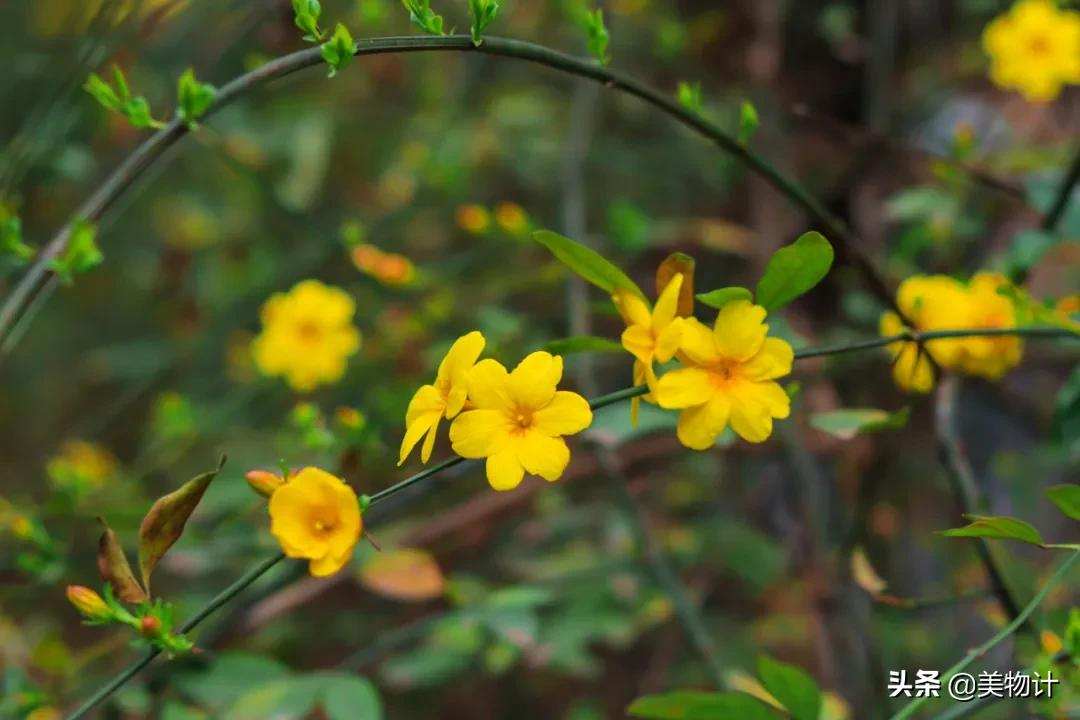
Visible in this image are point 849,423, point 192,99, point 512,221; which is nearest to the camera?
point 192,99

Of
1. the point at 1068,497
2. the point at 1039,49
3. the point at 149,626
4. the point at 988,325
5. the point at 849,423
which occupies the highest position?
the point at 1039,49

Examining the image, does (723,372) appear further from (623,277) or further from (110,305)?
(110,305)

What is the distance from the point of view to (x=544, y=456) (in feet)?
1.53

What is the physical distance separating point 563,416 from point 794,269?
0.49ft

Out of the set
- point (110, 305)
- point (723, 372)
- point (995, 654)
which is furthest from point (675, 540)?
point (110, 305)

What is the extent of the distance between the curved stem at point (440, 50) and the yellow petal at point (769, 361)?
0.16 meters

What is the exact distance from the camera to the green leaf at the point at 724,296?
0.49 m

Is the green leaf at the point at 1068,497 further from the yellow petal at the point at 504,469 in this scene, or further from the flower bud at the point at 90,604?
the flower bud at the point at 90,604

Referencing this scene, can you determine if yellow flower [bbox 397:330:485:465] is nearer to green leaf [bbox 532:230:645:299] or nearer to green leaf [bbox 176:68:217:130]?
green leaf [bbox 532:230:645:299]

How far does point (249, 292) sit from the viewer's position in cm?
125

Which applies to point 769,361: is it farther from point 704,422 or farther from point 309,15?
point 309,15

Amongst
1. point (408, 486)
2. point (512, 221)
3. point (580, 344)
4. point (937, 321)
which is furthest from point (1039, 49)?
point (408, 486)

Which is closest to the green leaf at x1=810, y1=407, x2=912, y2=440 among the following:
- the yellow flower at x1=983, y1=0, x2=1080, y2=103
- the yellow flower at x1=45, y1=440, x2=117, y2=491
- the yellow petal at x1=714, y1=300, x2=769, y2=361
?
the yellow petal at x1=714, y1=300, x2=769, y2=361

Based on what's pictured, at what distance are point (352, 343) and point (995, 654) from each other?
830 millimetres
